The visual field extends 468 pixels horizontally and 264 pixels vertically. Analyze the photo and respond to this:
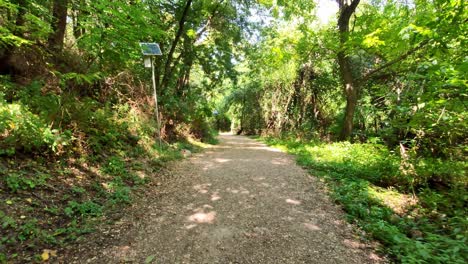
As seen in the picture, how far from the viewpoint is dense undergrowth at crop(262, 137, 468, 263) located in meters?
3.13

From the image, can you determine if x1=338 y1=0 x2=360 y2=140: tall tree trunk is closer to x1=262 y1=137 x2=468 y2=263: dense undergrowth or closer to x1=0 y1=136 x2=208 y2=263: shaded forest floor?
x1=262 y1=137 x2=468 y2=263: dense undergrowth

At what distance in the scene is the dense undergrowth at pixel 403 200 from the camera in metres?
3.13

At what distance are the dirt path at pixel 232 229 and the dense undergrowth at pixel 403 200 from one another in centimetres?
38

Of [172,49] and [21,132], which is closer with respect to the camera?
[21,132]

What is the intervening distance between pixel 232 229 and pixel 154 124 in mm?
5924

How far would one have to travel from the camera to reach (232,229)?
3.57m

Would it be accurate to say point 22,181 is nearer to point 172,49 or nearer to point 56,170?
point 56,170

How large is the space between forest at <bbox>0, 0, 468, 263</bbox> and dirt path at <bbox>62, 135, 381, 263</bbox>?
0.39m

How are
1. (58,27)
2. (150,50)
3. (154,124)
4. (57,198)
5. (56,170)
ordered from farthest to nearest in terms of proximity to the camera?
(154,124)
(150,50)
(58,27)
(56,170)
(57,198)

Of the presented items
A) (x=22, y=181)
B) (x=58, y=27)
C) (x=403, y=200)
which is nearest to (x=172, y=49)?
(x=58, y=27)

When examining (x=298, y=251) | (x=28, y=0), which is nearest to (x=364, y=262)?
(x=298, y=251)

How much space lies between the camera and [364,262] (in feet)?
9.55

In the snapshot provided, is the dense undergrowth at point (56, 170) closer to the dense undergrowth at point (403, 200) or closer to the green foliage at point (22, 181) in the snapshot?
the green foliage at point (22, 181)

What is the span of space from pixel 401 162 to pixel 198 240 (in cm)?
527
